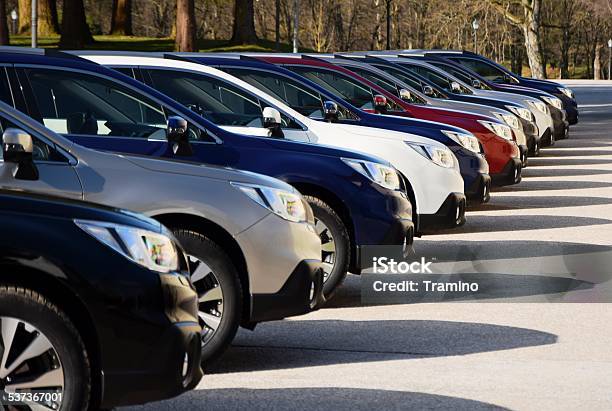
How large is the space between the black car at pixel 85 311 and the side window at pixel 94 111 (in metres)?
3.41

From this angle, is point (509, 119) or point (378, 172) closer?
point (378, 172)

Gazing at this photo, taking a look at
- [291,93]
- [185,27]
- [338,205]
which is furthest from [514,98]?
[185,27]

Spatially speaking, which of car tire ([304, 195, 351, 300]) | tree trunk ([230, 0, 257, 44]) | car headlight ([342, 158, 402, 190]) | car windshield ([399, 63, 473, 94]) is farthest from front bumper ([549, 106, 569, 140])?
tree trunk ([230, 0, 257, 44])

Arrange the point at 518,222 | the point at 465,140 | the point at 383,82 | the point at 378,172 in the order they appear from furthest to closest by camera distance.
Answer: the point at 383,82 → the point at 518,222 → the point at 465,140 → the point at 378,172

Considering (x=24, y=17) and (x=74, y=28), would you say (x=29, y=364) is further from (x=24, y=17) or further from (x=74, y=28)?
(x=24, y=17)

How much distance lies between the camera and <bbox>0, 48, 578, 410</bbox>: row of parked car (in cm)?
555

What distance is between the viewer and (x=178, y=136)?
337 inches

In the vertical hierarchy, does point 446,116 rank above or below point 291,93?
below

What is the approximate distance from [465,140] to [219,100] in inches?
163

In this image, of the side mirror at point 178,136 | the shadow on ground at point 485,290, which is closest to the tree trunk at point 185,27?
the shadow on ground at point 485,290

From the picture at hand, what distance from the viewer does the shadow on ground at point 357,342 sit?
820 centimetres

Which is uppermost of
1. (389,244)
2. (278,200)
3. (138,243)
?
(138,243)

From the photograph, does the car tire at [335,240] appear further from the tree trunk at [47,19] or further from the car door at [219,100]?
the tree trunk at [47,19]

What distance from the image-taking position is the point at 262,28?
105750 mm
